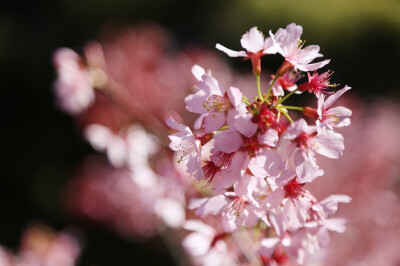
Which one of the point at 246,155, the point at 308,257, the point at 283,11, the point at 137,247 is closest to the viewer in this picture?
the point at 246,155

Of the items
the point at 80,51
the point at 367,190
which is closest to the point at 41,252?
the point at 367,190

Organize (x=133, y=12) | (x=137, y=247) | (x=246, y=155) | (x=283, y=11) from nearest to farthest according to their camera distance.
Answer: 1. (x=246, y=155)
2. (x=137, y=247)
3. (x=283, y=11)
4. (x=133, y=12)

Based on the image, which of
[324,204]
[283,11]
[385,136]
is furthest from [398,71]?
[324,204]

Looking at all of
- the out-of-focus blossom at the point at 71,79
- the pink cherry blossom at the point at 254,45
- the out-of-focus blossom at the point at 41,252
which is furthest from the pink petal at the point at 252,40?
the out-of-focus blossom at the point at 41,252

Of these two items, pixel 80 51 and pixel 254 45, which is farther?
pixel 80 51

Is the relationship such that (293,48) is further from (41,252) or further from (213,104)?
(41,252)

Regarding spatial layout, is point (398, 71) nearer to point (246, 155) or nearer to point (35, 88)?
point (35, 88)

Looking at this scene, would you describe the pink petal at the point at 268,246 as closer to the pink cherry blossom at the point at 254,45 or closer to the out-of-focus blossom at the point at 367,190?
the pink cherry blossom at the point at 254,45
